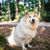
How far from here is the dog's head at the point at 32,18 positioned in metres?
1.16

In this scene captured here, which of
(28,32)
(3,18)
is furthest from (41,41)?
(3,18)

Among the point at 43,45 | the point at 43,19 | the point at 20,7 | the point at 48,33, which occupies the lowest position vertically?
the point at 43,45

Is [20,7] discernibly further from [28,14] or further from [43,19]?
[43,19]

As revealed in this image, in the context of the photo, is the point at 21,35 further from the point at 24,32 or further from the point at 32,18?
the point at 32,18

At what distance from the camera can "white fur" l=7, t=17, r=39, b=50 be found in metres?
1.23

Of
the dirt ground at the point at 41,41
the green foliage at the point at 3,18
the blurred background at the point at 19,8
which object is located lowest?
the dirt ground at the point at 41,41

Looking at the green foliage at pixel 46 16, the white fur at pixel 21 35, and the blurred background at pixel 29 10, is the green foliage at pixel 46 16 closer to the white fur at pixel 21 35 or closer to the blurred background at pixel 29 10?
the blurred background at pixel 29 10

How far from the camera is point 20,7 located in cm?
123

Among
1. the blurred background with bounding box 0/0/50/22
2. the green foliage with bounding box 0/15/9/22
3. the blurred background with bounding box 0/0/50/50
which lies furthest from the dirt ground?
the green foliage with bounding box 0/15/9/22

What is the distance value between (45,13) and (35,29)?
0.17 meters

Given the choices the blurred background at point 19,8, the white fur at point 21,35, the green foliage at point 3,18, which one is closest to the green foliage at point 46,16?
the blurred background at point 19,8

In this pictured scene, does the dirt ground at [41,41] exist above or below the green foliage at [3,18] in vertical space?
below

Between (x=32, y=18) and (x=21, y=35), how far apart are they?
20 centimetres

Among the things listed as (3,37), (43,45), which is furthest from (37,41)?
(3,37)
